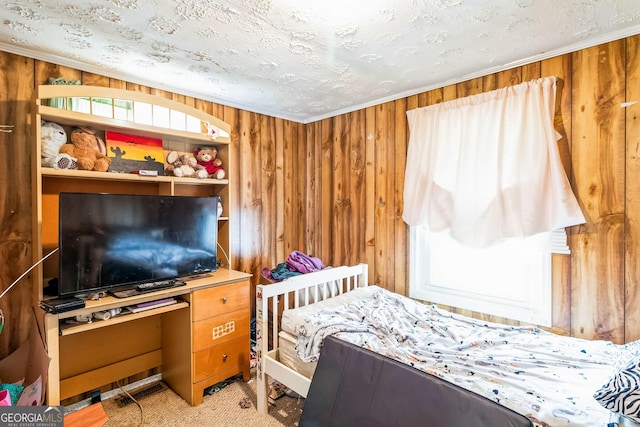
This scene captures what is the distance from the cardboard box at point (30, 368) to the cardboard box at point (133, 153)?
1.10 meters

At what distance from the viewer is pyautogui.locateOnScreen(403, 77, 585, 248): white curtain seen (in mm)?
1979

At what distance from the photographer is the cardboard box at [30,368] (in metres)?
1.57

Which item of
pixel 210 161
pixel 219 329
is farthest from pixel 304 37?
pixel 219 329

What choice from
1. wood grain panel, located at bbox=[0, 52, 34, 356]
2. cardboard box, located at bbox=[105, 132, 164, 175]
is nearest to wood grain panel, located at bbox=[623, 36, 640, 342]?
cardboard box, located at bbox=[105, 132, 164, 175]

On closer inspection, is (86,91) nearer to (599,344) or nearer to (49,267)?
(49,267)

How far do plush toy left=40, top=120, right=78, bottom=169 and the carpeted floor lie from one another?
1620 millimetres

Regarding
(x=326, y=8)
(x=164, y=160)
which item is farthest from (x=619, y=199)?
(x=164, y=160)

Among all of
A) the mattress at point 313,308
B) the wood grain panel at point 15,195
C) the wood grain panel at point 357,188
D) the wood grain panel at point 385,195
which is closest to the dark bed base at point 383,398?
the mattress at point 313,308

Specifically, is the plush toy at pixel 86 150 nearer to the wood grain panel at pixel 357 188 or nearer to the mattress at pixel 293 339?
the mattress at pixel 293 339

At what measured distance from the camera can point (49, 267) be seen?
6.75 feet

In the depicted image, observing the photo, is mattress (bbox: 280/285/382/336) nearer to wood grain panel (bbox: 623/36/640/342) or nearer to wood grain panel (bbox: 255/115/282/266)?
wood grain panel (bbox: 255/115/282/266)

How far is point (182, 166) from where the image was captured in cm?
251

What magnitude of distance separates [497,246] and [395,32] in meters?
1.58

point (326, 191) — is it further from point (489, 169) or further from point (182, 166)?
point (489, 169)
